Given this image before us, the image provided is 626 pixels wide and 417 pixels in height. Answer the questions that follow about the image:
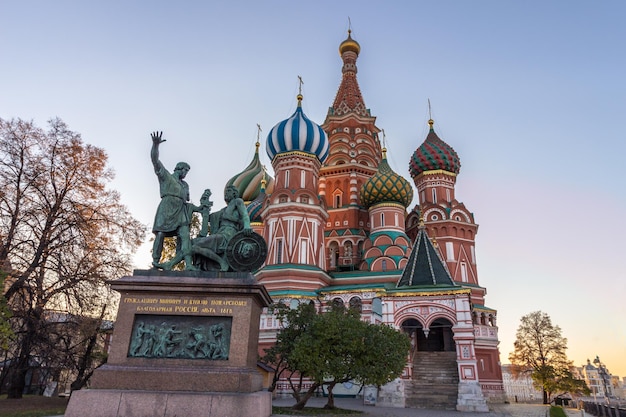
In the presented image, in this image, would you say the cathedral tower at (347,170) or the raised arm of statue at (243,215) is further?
the cathedral tower at (347,170)

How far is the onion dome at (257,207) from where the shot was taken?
38156 millimetres

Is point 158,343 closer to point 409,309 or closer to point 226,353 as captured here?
point 226,353

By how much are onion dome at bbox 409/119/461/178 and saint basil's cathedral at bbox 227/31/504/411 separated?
0.30ft

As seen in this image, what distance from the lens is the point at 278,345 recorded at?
15.0 metres

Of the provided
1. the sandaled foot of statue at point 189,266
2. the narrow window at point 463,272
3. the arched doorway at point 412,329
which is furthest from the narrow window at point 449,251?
the sandaled foot of statue at point 189,266

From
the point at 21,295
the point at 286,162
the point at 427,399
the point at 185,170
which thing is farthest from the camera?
the point at 286,162

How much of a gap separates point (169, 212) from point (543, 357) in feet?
111

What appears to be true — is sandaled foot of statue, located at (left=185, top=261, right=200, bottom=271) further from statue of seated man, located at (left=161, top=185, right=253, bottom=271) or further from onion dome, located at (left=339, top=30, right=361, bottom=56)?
onion dome, located at (left=339, top=30, right=361, bottom=56)

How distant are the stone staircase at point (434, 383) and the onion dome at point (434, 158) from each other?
1782 cm

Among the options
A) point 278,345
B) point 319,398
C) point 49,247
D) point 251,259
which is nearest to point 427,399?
point 319,398

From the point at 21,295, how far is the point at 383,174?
1001 inches

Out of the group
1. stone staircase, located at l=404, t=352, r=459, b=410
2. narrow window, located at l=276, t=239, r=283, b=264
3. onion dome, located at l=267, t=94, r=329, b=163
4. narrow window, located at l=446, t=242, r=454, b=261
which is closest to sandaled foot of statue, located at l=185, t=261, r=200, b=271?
stone staircase, located at l=404, t=352, r=459, b=410

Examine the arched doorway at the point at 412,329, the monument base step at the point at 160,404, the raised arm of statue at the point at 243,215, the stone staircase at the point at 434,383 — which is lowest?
the monument base step at the point at 160,404

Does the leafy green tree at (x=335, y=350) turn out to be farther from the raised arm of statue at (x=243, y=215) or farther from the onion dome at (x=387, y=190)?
the onion dome at (x=387, y=190)
